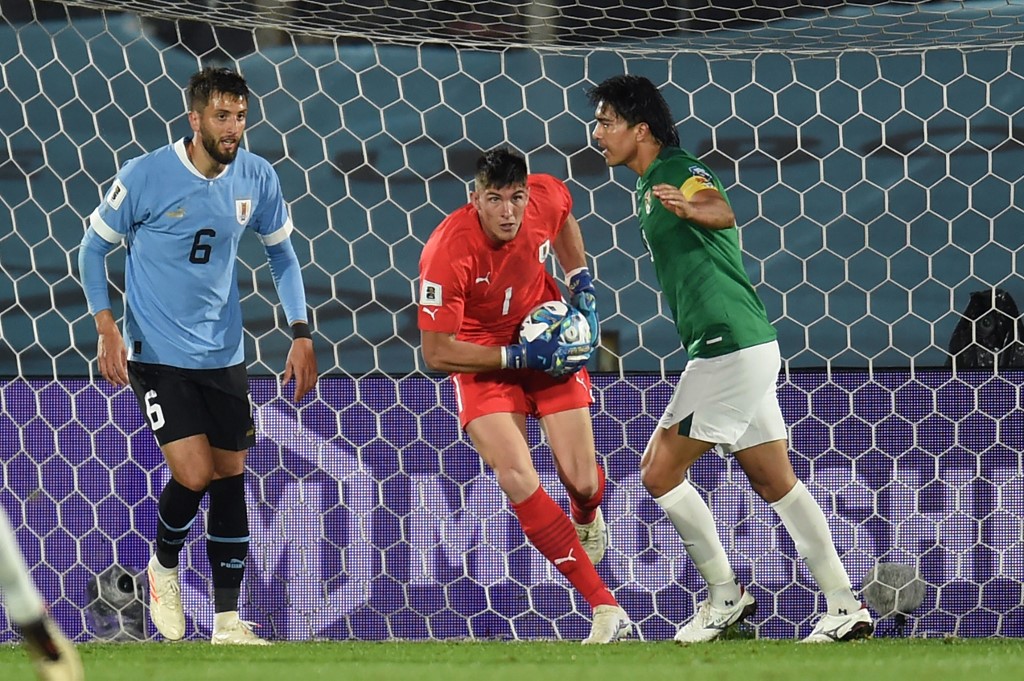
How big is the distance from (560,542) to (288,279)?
1356mm

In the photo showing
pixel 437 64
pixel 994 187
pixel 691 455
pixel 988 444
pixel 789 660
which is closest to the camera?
pixel 789 660

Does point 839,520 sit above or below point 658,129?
below

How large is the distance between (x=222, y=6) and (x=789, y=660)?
370 cm

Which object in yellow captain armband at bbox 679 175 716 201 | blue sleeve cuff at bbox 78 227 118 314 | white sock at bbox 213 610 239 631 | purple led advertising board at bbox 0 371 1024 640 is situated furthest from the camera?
purple led advertising board at bbox 0 371 1024 640

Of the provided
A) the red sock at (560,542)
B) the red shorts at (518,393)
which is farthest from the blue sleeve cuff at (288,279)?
the red sock at (560,542)

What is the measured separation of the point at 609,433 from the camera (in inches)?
213

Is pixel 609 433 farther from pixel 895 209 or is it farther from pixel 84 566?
pixel 84 566

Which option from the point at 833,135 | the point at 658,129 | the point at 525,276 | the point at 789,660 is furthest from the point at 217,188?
the point at 833,135

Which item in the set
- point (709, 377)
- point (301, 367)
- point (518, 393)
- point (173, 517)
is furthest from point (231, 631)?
point (709, 377)

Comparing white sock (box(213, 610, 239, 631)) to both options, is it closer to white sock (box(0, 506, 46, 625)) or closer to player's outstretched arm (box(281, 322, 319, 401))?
player's outstretched arm (box(281, 322, 319, 401))

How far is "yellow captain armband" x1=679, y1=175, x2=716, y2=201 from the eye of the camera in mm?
4359

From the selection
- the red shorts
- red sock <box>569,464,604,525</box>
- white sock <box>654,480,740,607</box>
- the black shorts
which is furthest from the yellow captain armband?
the black shorts

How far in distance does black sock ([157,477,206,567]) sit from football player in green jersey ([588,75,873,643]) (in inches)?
58.9

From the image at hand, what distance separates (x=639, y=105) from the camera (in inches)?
181
